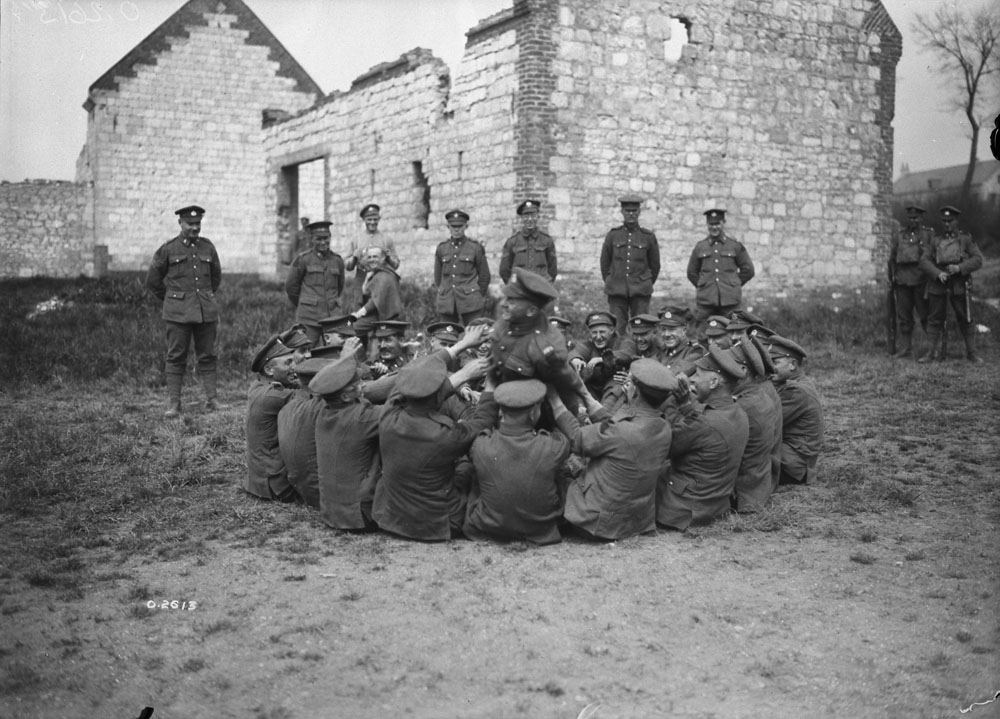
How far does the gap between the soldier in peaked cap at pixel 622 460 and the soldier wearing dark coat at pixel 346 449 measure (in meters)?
1.21

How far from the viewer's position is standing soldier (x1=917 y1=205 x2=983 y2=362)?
11.3 meters

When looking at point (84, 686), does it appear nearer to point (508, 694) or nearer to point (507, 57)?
point (508, 694)

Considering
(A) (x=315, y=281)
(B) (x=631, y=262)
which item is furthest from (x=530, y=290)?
(B) (x=631, y=262)

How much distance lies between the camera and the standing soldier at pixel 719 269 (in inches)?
395

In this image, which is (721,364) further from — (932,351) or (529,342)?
(932,351)

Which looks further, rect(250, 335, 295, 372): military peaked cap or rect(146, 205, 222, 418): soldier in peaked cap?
rect(146, 205, 222, 418): soldier in peaked cap

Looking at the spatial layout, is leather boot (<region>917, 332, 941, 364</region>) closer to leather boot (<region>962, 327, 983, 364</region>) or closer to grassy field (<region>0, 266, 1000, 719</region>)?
leather boot (<region>962, 327, 983, 364</region>)

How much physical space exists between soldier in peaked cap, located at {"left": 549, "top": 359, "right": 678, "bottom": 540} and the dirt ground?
0.19 metres

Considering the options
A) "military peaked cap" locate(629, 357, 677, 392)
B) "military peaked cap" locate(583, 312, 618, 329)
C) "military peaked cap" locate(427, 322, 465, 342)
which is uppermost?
"military peaked cap" locate(583, 312, 618, 329)

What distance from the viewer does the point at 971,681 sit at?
360 centimetres

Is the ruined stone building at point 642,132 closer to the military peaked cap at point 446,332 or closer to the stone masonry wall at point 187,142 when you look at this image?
the military peaked cap at point 446,332

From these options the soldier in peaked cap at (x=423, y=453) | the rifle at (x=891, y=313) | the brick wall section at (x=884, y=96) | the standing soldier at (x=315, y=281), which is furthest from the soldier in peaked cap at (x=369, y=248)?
the brick wall section at (x=884, y=96)

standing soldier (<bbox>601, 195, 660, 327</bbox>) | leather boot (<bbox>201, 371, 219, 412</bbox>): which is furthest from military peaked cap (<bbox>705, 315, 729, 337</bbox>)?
leather boot (<bbox>201, 371, 219, 412</bbox>)

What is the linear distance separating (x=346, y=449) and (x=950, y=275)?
8.96 m
